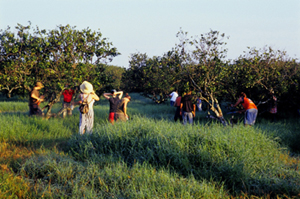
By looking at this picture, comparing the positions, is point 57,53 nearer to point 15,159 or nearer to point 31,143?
point 31,143

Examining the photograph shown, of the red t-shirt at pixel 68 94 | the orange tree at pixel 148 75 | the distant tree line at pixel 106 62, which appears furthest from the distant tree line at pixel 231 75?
the orange tree at pixel 148 75

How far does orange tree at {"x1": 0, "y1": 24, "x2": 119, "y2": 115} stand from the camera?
34.9 ft

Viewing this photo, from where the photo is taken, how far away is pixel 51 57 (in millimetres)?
11453

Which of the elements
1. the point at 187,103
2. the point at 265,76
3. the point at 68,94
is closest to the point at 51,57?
the point at 68,94

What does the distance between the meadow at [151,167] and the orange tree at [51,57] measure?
3.99m

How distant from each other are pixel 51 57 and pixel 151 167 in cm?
857

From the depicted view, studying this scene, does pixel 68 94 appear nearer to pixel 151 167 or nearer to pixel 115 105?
pixel 115 105

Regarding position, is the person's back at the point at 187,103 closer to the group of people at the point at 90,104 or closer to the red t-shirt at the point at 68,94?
the group of people at the point at 90,104

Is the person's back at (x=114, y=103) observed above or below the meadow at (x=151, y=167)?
above

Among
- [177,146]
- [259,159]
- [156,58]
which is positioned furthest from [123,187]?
[156,58]

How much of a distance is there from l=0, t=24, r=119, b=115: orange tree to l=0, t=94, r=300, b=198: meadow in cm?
399

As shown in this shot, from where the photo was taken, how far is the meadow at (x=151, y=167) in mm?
4230

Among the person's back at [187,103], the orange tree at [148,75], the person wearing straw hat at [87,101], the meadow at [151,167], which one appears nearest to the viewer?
the meadow at [151,167]

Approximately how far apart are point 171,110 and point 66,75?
9.44 m
